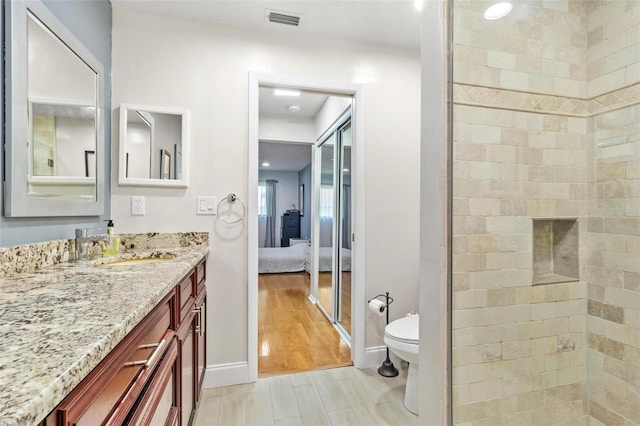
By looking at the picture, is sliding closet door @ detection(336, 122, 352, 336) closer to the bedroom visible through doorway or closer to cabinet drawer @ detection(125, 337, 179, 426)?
the bedroom visible through doorway

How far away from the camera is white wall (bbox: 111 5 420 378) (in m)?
1.92

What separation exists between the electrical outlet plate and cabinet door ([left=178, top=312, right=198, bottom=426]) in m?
0.80

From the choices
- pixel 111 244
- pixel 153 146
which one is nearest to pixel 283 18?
pixel 153 146

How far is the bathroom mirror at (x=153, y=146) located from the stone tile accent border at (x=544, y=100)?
1644 millimetres

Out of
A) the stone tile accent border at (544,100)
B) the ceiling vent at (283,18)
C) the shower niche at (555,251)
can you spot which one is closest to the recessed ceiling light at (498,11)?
the stone tile accent border at (544,100)

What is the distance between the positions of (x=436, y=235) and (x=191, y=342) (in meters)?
1.25

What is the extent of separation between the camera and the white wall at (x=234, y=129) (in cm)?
192

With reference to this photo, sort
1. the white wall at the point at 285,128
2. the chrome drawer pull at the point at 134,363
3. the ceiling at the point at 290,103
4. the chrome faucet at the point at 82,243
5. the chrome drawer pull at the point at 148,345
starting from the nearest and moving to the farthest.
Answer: the chrome drawer pull at the point at 134,363 < the chrome drawer pull at the point at 148,345 < the chrome faucet at the point at 82,243 < the ceiling at the point at 290,103 < the white wall at the point at 285,128

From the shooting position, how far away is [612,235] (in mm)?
1271

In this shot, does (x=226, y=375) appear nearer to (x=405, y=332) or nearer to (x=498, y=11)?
(x=405, y=332)

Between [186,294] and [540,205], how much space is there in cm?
155

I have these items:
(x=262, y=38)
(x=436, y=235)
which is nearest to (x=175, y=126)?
(x=262, y=38)

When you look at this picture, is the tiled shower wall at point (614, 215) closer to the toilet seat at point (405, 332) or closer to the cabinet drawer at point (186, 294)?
the toilet seat at point (405, 332)

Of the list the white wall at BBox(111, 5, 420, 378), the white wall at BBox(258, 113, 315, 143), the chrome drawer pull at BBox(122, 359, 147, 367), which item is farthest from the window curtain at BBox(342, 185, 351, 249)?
the chrome drawer pull at BBox(122, 359, 147, 367)
